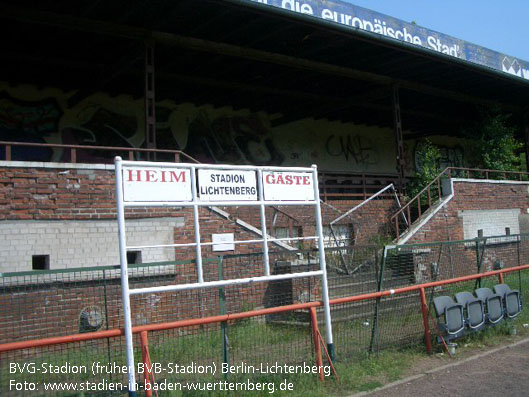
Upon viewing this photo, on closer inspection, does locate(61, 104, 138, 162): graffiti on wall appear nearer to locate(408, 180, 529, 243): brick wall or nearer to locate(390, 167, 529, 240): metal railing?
locate(390, 167, 529, 240): metal railing

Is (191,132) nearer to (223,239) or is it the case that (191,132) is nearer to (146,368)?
(223,239)

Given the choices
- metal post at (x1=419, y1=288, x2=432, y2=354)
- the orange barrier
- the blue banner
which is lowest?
metal post at (x1=419, y1=288, x2=432, y2=354)

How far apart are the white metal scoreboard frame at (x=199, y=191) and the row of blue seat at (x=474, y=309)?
219 centimetres

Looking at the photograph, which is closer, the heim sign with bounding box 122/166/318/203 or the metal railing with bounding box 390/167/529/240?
the heim sign with bounding box 122/166/318/203

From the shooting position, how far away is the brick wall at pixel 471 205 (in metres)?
16.7

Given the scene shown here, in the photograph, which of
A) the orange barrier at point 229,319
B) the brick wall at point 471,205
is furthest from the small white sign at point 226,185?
the brick wall at point 471,205

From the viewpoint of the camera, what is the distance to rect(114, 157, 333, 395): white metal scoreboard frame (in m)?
5.50

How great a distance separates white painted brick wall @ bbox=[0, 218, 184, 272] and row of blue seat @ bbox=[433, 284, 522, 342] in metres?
5.45

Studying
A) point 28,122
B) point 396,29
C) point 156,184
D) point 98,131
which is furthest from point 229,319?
point 98,131

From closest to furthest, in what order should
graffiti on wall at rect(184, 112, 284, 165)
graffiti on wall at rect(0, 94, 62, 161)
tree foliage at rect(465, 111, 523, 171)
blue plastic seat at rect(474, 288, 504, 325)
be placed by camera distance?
blue plastic seat at rect(474, 288, 504, 325) → graffiti on wall at rect(0, 94, 62, 161) → graffiti on wall at rect(184, 112, 284, 165) → tree foliage at rect(465, 111, 523, 171)

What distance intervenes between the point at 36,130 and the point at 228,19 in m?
7.22

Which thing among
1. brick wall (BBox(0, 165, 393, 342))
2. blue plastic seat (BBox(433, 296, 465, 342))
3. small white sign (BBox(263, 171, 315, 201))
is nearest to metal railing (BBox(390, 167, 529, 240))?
brick wall (BBox(0, 165, 393, 342))

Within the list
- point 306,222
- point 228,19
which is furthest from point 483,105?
point 228,19

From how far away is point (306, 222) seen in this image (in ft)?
49.8
